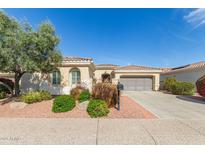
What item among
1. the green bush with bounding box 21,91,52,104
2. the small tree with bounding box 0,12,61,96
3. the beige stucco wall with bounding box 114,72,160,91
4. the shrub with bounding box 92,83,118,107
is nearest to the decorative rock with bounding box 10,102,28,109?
the green bush with bounding box 21,91,52,104

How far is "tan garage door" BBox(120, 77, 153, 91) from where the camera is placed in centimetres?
2245

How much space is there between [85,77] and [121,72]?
861 cm

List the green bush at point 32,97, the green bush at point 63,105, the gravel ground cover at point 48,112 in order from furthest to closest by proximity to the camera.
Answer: the green bush at point 32,97 → the green bush at point 63,105 → the gravel ground cover at point 48,112

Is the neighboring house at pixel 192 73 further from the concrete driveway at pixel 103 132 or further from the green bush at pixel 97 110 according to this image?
the green bush at pixel 97 110

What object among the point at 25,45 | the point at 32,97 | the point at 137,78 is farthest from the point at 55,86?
the point at 137,78

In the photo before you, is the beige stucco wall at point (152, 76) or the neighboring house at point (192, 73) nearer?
the neighboring house at point (192, 73)

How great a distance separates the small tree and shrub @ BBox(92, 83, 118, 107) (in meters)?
4.06

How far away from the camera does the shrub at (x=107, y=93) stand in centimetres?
927

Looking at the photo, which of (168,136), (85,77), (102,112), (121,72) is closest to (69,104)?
(102,112)

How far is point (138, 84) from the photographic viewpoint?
2252 cm

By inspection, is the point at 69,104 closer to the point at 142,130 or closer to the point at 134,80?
the point at 142,130

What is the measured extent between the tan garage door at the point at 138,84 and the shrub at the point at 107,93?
13262 mm

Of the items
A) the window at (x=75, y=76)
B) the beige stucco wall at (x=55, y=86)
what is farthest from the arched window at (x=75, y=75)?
the beige stucco wall at (x=55, y=86)

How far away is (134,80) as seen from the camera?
2261cm
